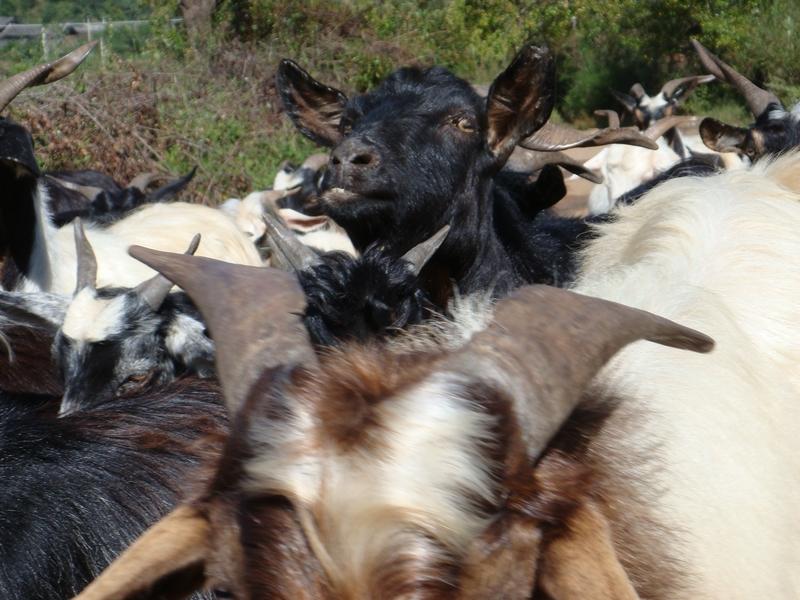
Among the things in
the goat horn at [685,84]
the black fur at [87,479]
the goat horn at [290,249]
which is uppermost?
the goat horn at [290,249]

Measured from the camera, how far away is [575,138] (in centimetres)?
512

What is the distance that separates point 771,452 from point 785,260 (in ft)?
2.54

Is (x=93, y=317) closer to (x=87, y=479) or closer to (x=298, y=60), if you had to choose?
Result: (x=87, y=479)

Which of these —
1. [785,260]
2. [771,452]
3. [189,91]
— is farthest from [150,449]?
[189,91]

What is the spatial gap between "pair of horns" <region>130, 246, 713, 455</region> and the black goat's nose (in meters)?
2.08

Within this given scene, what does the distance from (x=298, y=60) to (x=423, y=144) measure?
17415mm

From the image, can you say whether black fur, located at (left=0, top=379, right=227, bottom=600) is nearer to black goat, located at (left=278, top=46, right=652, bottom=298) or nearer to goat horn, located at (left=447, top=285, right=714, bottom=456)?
goat horn, located at (left=447, top=285, right=714, bottom=456)

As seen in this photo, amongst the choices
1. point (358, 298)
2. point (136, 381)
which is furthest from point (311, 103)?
point (358, 298)

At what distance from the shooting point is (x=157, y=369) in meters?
4.74

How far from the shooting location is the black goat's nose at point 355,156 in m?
4.29

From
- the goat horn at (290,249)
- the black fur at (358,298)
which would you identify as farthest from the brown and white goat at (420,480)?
the goat horn at (290,249)

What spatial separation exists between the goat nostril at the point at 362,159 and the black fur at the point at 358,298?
0.91 m

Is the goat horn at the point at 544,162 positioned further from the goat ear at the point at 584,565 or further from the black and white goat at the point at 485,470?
the goat ear at the point at 584,565

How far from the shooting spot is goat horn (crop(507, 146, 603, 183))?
525 cm
